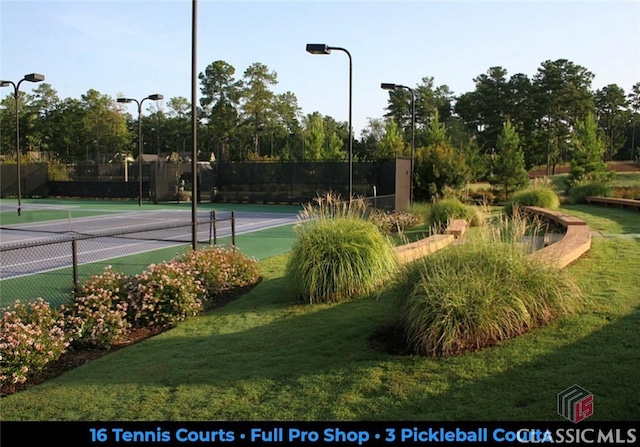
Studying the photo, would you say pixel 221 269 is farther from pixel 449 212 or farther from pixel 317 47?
pixel 449 212

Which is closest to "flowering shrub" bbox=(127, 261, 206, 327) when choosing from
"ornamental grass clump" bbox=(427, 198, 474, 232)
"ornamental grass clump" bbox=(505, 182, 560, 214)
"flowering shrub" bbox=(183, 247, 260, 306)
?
"flowering shrub" bbox=(183, 247, 260, 306)

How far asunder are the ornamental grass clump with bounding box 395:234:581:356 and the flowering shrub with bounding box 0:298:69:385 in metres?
3.40

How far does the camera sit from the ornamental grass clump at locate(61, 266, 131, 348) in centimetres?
602

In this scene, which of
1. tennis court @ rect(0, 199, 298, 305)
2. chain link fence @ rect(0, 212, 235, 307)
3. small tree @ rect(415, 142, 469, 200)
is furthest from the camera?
small tree @ rect(415, 142, 469, 200)

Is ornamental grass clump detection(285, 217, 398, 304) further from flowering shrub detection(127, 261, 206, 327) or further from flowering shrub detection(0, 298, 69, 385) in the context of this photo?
flowering shrub detection(0, 298, 69, 385)

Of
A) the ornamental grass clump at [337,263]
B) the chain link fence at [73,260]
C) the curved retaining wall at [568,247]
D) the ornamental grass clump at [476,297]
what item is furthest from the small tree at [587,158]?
the ornamental grass clump at [476,297]

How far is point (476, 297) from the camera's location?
4801mm

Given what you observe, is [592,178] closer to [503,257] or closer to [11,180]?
[503,257]

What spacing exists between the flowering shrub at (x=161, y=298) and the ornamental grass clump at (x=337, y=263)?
135 cm

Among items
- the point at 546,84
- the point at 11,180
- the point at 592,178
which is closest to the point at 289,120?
the point at 546,84

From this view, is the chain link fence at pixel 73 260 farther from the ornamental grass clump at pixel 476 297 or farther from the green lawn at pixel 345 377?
the ornamental grass clump at pixel 476 297
